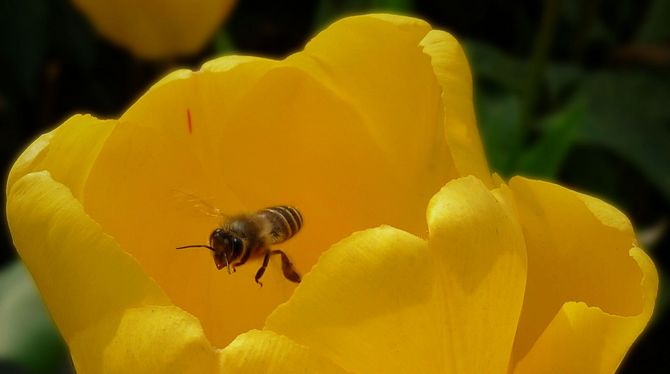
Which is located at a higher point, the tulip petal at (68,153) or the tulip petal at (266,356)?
the tulip petal at (68,153)

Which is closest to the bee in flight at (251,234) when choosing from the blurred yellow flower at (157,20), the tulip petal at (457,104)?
the tulip petal at (457,104)

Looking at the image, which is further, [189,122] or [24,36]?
[24,36]

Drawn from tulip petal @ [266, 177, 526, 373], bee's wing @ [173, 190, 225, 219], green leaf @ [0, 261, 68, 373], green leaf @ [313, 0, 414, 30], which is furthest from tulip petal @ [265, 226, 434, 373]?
green leaf @ [313, 0, 414, 30]

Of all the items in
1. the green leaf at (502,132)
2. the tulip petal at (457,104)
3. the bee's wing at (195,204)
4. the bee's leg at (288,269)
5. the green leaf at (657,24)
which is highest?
the tulip petal at (457,104)

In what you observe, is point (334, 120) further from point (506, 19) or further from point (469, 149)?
point (506, 19)

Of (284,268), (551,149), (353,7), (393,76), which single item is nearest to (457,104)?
(393,76)

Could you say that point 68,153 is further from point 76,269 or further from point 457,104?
A: point 457,104

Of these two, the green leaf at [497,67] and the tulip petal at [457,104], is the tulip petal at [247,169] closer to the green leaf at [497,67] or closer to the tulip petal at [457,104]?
the tulip petal at [457,104]
